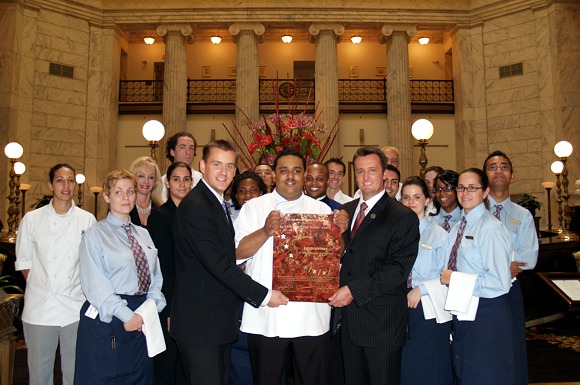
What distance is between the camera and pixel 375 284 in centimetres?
280

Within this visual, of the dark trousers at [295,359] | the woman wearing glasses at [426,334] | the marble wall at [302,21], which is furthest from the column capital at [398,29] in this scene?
the dark trousers at [295,359]

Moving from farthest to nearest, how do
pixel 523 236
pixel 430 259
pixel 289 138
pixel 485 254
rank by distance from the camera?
pixel 289 138
pixel 523 236
pixel 430 259
pixel 485 254

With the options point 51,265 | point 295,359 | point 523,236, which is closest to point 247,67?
point 51,265

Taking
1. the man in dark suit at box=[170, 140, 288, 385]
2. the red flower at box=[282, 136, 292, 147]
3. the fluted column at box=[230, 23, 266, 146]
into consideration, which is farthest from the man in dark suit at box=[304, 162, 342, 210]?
the fluted column at box=[230, 23, 266, 146]

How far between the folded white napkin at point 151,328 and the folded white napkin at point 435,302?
196 centimetres

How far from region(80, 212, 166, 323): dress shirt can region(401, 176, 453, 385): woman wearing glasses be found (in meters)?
1.90

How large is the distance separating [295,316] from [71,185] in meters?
2.44

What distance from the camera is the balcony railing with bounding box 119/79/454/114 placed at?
17.2 m

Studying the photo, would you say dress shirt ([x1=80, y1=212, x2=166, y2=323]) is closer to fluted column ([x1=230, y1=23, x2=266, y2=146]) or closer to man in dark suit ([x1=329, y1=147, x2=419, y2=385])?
man in dark suit ([x1=329, y1=147, x2=419, y2=385])

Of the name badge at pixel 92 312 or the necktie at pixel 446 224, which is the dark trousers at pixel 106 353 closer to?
the name badge at pixel 92 312

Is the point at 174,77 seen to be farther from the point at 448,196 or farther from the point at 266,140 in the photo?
the point at 448,196

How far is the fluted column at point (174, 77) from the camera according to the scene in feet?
52.2

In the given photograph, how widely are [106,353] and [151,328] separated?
317mm

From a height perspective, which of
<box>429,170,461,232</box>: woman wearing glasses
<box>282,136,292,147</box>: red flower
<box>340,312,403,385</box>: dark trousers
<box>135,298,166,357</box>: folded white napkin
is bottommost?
<box>340,312,403,385</box>: dark trousers
